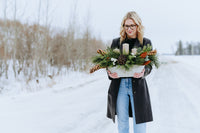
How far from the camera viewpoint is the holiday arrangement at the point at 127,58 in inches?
62.4

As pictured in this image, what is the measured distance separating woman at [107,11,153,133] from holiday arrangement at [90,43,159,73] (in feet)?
0.34

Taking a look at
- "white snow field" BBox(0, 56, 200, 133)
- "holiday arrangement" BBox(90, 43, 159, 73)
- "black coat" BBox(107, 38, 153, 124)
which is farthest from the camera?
"white snow field" BBox(0, 56, 200, 133)

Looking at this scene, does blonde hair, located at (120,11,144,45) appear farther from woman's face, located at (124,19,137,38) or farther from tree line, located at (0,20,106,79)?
tree line, located at (0,20,106,79)

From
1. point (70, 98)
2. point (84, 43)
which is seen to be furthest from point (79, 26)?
point (70, 98)

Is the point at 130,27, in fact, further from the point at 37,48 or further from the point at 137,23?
the point at 37,48

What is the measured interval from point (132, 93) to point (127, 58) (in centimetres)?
40

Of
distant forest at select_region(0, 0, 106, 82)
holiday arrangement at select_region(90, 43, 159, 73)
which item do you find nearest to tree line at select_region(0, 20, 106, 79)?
distant forest at select_region(0, 0, 106, 82)

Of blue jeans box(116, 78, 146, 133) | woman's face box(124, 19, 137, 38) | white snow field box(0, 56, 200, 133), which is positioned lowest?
white snow field box(0, 56, 200, 133)

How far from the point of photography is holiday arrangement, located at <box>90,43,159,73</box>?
5.20 feet

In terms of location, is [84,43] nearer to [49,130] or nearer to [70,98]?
[70,98]

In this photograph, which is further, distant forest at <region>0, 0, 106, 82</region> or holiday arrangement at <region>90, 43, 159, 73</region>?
distant forest at <region>0, 0, 106, 82</region>

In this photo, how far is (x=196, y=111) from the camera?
3684 mm

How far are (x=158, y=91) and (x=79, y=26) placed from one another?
975cm

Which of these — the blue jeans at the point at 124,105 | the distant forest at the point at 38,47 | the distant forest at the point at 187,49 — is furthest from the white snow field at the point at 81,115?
the distant forest at the point at 187,49
